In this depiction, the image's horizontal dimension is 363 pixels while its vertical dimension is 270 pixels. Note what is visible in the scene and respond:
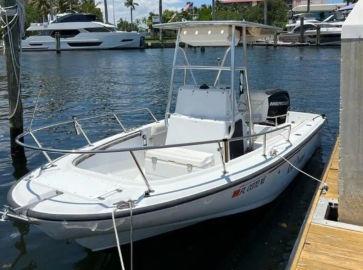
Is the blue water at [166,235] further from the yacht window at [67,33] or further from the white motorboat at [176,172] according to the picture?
the yacht window at [67,33]

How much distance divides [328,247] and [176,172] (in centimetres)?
272

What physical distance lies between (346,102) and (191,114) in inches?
128

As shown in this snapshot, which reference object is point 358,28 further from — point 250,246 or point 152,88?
point 152,88

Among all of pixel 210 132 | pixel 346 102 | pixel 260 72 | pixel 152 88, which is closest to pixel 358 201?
pixel 346 102

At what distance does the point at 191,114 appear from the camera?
7656 mm

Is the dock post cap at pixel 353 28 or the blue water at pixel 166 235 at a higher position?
the dock post cap at pixel 353 28

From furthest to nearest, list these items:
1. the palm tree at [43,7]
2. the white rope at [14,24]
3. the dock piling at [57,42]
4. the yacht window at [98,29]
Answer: the palm tree at [43,7] < the yacht window at [98,29] < the dock piling at [57,42] < the white rope at [14,24]

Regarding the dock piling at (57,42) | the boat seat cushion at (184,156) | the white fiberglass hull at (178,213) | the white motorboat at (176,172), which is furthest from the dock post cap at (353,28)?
the dock piling at (57,42)

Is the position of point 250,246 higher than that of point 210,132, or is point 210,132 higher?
point 210,132

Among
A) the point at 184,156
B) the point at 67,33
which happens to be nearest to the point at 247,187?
the point at 184,156

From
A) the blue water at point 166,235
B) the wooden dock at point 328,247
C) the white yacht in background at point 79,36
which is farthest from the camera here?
the white yacht in background at point 79,36

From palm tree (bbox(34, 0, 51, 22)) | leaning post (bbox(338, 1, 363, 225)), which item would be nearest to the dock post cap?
leaning post (bbox(338, 1, 363, 225))

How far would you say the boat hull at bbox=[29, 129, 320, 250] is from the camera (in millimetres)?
5328

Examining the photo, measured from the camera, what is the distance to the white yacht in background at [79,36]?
61.1 m
